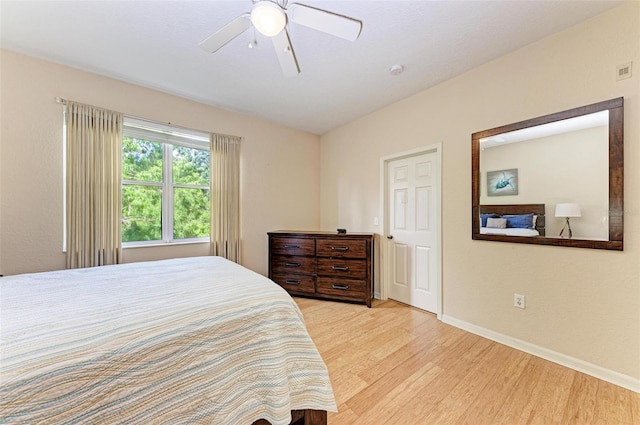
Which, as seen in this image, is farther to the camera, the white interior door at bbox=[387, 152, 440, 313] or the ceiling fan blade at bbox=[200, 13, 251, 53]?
the white interior door at bbox=[387, 152, 440, 313]

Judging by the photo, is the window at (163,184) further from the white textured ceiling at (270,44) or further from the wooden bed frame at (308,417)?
the wooden bed frame at (308,417)

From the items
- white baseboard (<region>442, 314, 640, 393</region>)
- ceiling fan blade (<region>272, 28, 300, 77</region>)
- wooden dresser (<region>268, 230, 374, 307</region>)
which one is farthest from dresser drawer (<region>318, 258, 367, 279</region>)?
ceiling fan blade (<region>272, 28, 300, 77</region>)

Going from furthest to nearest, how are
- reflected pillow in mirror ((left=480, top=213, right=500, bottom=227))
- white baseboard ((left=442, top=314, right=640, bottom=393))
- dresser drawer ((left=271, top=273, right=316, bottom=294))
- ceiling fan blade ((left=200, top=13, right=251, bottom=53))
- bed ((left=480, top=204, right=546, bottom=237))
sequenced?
dresser drawer ((left=271, top=273, right=316, bottom=294))
reflected pillow in mirror ((left=480, top=213, right=500, bottom=227))
bed ((left=480, top=204, right=546, bottom=237))
white baseboard ((left=442, top=314, right=640, bottom=393))
ceiling fan blade ((left=200, top=13, right=251, bottom=53))

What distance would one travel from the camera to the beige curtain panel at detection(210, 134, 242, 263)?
312 cm

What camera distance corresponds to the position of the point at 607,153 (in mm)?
1695

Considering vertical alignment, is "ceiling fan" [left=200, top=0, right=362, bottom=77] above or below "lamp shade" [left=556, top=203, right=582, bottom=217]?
above

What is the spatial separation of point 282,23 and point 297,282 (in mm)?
2915

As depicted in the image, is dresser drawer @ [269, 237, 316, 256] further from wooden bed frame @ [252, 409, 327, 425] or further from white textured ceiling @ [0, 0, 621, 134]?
wooden bed frame @ [252, 409, 327, 425]

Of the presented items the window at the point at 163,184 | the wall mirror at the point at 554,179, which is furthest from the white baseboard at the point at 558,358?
the window at the point at 163,184

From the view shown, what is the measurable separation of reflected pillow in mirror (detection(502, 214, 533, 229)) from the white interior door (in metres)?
0.66

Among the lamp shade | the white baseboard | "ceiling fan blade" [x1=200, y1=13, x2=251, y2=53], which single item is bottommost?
the white baseboard

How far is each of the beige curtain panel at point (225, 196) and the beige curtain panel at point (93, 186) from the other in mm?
939

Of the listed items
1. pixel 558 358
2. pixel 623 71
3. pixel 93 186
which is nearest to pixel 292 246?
pixel 93 186

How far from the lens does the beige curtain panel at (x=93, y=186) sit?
225 cm
